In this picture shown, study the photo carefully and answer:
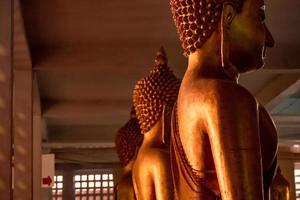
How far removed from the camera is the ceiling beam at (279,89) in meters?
8.74

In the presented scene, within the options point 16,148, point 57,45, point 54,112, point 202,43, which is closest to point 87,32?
point 57,45

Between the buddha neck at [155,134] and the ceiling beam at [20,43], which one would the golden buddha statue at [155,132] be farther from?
the ceiling beam at [20,43]

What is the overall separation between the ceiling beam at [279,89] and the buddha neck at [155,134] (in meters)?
5.39

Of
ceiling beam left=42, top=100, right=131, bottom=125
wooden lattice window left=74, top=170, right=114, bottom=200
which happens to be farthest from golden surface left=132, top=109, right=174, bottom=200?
wooden lattice window left=74, top=170, right=114, bottom=200

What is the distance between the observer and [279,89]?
371 inches

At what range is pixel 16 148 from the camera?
7242 mm

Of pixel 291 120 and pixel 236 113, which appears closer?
pixel 236 113

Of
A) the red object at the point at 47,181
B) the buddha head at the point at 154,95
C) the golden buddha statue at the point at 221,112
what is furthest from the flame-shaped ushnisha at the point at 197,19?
the red object at the point at 47,181

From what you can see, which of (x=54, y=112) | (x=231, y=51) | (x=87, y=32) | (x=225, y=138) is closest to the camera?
(x=225, y=138)

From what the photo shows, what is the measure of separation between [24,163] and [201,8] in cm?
527

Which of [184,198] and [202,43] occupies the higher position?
[202,43]

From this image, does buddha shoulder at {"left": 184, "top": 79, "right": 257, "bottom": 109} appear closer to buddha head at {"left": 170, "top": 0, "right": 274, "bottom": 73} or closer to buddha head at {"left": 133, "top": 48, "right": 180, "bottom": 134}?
buddha head at {"left": 170, "top": 0, "right": 274, "bottom": 73}

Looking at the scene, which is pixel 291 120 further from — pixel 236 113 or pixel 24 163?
pixel 236 113

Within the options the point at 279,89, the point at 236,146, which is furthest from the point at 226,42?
the point at 279,89
